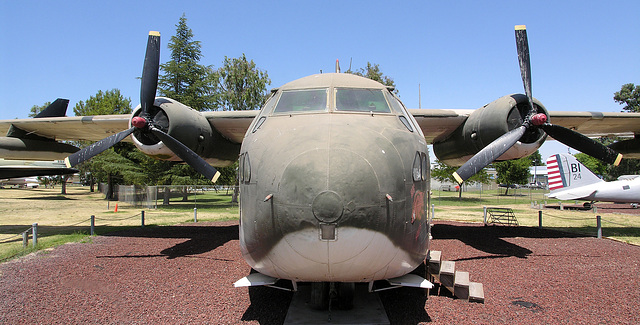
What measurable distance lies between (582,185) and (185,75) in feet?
102

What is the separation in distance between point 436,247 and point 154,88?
869 centimetres

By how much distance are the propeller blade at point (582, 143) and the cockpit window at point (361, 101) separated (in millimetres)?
5564

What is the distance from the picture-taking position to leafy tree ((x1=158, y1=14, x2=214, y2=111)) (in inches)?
1214

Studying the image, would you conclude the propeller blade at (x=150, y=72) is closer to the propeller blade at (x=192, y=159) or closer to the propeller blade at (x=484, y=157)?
the propeller blade at (x=192, y=159)

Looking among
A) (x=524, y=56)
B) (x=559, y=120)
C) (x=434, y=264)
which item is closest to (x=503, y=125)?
(x=524, y=56)

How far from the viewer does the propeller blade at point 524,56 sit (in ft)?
29.5

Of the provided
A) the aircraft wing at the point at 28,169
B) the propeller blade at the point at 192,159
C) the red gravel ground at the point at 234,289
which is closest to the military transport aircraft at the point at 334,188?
the red gravel ground at the point at 234,289

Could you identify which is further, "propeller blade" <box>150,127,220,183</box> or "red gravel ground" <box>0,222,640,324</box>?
"propeller blade" <box>150,127,220,183</box>

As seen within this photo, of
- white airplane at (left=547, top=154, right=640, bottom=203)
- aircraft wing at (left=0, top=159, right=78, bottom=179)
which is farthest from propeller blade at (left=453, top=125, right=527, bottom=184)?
aircraft wing at (left=0, top=159, right=78, bottom=179)

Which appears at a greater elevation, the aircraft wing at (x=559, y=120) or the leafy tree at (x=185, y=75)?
the leafy tree at (x=185, y=75)

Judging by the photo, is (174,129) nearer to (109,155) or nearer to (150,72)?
(150,72)

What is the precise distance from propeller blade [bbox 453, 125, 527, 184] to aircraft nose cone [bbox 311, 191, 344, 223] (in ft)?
11.0

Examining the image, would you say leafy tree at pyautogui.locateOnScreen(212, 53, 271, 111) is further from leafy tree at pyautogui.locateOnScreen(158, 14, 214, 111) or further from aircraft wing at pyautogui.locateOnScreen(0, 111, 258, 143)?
aircraft wing at pyautogui.locateOnScreen(0, 111, 258, 143)

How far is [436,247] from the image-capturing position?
1042cm
